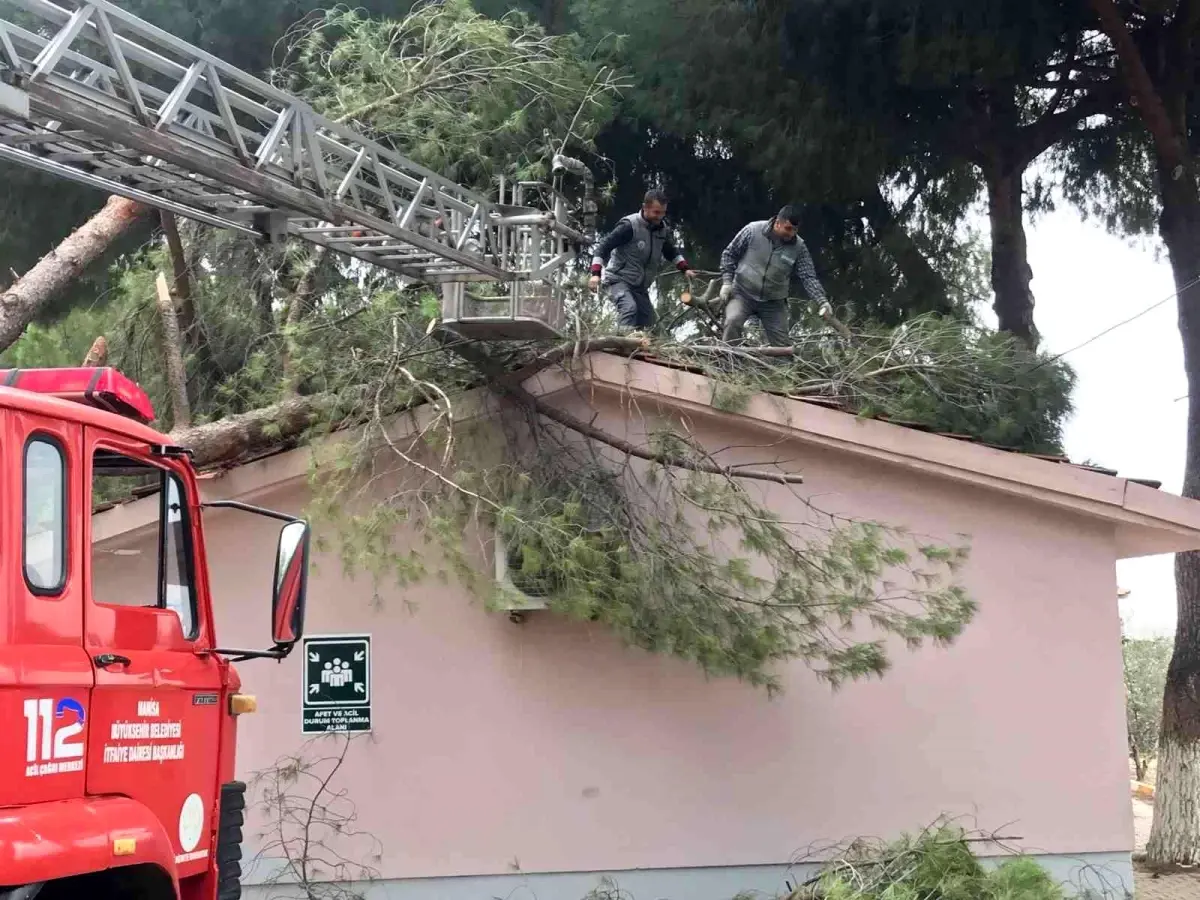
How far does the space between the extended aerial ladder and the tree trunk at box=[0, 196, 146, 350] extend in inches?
58.1

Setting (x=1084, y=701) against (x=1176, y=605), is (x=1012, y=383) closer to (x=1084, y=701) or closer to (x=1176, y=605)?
(x=1084, y=701)

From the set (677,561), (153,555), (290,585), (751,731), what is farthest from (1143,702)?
(153,555)

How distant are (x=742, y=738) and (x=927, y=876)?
159cm

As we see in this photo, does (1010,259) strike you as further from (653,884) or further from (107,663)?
(107,663)

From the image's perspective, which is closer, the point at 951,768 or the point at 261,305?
the point at 951,768

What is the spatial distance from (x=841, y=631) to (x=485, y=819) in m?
2.56

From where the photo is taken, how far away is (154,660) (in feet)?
12.5

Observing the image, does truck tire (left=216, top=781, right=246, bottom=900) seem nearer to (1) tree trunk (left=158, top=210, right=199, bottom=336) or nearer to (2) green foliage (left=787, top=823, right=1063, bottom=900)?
(2) green foliage (left=787, top=823, right=1063, bottom=900)

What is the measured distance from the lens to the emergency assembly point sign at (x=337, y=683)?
7910mm

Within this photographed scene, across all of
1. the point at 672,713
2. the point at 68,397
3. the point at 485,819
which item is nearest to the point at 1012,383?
the point at 672,713

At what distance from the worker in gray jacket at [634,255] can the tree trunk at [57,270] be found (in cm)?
355

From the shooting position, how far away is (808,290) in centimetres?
927

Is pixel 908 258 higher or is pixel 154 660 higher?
pixel 908 258

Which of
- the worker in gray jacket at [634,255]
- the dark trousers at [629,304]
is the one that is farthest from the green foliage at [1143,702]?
the worker in gray jacket at [634,255]
